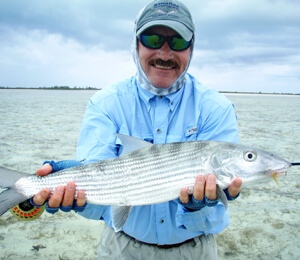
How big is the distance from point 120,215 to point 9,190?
3.72ft

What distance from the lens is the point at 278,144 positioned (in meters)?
10.3

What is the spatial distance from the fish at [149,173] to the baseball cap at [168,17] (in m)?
1.32

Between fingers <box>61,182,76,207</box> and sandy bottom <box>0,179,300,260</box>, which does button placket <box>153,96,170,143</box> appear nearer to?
fingers <box>61,182,76,207</box>

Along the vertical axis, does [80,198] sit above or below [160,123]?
below

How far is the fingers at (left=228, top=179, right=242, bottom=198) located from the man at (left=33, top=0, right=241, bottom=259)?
0.42m

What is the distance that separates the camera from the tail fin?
8.48 feet

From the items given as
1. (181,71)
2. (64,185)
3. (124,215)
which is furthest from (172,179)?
(181,71)

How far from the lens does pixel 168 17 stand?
3.10m

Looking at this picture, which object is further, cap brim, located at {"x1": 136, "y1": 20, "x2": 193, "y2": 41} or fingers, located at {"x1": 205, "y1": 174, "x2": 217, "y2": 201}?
cap brim, located at {"x1": 136, "y1": 20, "x2": 193, "y2": 41}

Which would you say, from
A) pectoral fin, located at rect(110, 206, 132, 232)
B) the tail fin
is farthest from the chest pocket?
the tail fin

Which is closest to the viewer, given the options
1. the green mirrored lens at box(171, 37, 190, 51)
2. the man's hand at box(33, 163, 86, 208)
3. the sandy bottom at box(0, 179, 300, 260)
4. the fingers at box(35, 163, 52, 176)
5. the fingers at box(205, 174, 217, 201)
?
the fingers at box(205, 174, 217, 201)

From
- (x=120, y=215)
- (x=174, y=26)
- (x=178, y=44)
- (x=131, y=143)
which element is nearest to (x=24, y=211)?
(x=120, y=215)

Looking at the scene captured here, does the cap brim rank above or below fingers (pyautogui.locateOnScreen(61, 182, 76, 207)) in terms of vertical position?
above

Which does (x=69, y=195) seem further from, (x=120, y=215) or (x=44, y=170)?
(x=120, y=215)
